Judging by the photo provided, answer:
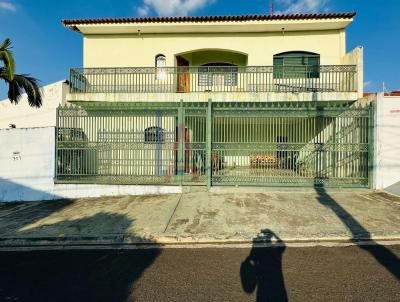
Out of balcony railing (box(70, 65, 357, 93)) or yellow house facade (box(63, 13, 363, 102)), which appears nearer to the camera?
yellow house facade (box(63, 13, 363, 102))

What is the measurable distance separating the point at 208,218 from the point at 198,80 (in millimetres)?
8360

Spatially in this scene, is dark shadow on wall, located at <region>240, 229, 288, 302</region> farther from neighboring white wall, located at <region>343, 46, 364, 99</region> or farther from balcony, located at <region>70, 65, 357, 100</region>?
neighboring white wall, located at <region>343, 46, 364, 99</region>

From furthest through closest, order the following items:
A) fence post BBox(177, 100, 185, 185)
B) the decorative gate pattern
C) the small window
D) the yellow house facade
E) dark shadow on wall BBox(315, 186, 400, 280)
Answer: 1. the yellow house facade
2. the small window
3. fence post BBox(177, 100, 185, 185)
4. the decorative gate pattern
5. dark shadow on wall BBox(315, 186, 400, 280)

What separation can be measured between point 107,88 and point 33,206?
6.15 metres

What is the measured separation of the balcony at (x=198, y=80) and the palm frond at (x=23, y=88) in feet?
4.68

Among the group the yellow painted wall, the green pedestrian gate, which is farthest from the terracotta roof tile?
the green pedestrian gate

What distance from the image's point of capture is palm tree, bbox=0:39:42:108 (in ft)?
27.9

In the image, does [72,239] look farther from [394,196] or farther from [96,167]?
[394,196]

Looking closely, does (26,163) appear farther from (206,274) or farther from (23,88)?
(206,274)

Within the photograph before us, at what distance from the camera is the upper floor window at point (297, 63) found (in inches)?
483

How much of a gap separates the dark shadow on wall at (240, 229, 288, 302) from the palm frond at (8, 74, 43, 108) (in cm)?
950

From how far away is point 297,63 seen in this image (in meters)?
12.7

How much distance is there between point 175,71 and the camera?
500 inches

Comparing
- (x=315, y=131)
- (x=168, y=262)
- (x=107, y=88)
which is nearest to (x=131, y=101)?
(x=107, y=88)
